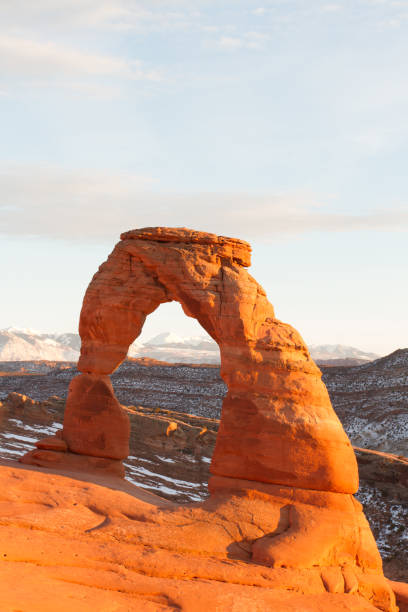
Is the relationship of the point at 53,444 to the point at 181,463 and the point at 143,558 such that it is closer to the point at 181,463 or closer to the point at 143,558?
the point at 143,558

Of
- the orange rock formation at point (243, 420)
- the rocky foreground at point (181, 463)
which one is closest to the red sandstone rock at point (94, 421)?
the orange rock formation at point (243, 420)

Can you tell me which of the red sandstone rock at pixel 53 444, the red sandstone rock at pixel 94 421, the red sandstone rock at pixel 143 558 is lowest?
the red sandstone rock at pixel 143 558

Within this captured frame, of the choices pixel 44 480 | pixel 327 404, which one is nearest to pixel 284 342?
pixel 327 404

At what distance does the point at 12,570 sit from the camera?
1149cm

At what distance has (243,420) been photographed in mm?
16781

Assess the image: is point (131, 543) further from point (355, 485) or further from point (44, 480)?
point (355, 485)

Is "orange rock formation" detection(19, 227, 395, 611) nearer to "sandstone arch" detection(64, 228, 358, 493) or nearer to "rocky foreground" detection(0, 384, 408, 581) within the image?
"sandstone arch" detection(64, 228, 358, 493)

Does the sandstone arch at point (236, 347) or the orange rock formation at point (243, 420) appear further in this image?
the sandstone arch at point (236, 347)

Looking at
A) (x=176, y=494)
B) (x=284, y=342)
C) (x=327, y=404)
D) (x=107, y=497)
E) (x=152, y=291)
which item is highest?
(x=152, y=291)

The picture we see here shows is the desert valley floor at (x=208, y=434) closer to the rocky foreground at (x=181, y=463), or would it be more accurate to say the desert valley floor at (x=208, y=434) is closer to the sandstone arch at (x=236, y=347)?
the rocky foreground at (x=181, y=463)

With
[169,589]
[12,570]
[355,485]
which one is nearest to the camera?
[12,570]

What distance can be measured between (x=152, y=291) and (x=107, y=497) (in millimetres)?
6307

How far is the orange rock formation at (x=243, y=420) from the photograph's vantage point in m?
15.3

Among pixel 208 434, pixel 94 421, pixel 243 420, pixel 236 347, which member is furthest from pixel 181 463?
pixel 236 347
